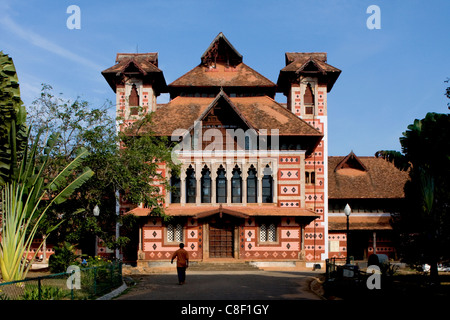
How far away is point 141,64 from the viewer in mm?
38688

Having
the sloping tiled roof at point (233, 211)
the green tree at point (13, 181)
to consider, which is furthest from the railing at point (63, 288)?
the sloping tiled roof at point (233, 211)

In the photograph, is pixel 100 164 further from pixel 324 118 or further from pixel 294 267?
pixel 324 118

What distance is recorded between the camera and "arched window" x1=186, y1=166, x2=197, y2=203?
110ft

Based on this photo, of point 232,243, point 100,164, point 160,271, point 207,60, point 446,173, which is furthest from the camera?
point 207,60

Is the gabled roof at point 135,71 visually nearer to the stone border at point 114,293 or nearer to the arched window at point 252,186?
the arched window at point 252,186

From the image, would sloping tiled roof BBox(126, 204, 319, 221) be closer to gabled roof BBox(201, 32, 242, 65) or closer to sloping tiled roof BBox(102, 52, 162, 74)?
sloping tiled roof BBox(102, 52, 162, 74)

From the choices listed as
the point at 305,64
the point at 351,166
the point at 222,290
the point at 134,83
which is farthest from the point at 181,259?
the point at 351,166

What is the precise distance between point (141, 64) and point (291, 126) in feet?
42.0

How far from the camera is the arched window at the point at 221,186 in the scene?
33.4 meters

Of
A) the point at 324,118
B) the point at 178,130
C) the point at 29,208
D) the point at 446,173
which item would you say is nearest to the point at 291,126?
the point at 324,118

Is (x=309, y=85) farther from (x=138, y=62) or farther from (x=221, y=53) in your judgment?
(x=138, y=62)

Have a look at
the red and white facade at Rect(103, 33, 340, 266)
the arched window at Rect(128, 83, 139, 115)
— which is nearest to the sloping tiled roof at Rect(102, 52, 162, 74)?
the arched window at Rect(128, 83, 139, 115)

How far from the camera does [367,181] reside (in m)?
41.9

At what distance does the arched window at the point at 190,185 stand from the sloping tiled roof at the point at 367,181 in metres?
12.0
